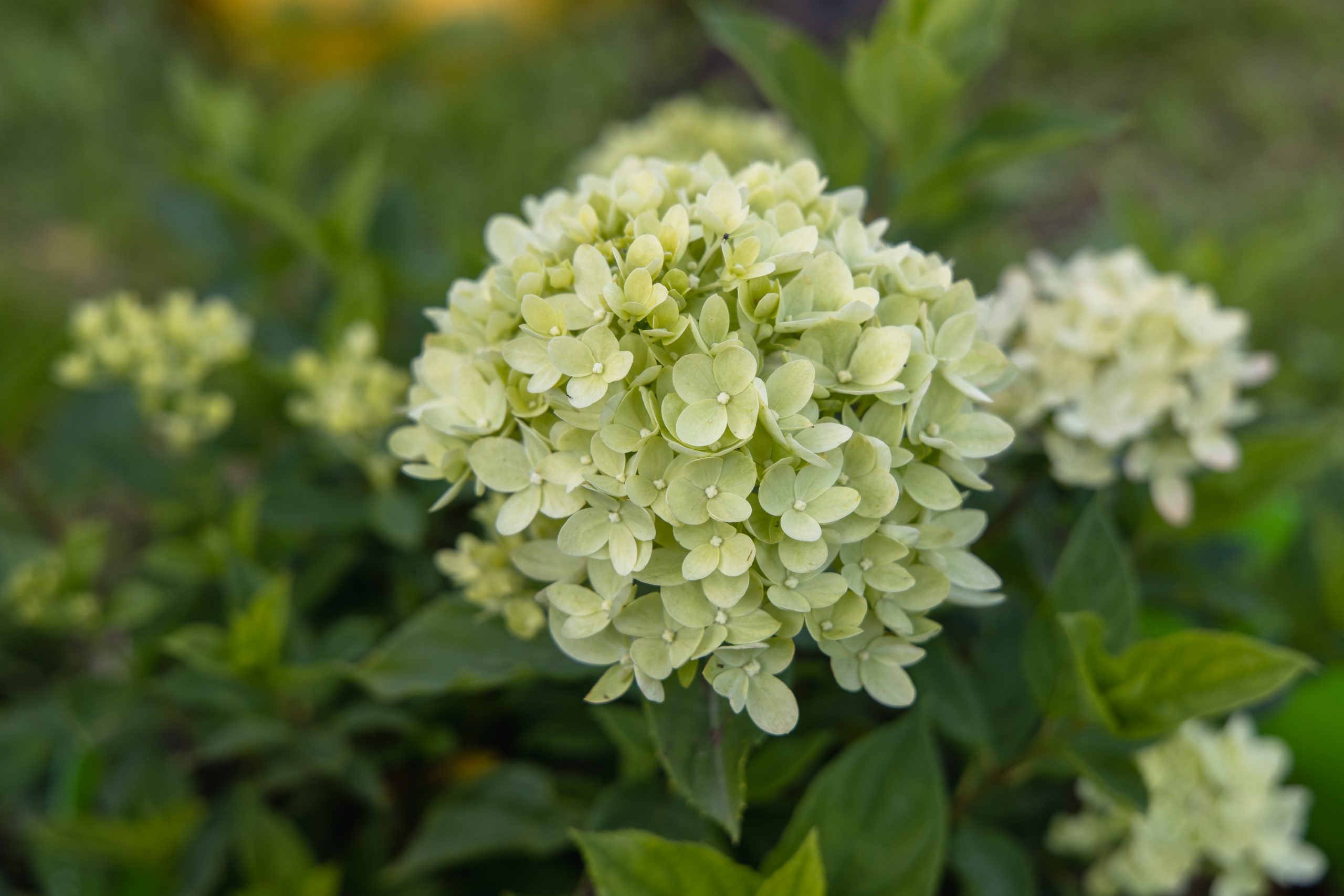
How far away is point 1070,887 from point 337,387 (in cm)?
142

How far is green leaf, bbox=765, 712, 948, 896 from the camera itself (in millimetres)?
1250

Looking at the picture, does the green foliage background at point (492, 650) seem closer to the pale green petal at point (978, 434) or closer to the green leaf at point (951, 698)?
the green leaf at point (951, 698)

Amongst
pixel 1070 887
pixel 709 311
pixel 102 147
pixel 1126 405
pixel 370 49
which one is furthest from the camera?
pixel 370 49

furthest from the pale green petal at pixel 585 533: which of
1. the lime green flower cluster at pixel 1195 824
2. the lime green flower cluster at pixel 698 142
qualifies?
the lime green flower cluster at pixel 698 142

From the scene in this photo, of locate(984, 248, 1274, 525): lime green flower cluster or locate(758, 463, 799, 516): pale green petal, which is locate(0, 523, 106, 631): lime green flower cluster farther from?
locate(984, 248, 1274, 525): lime green flower cluster

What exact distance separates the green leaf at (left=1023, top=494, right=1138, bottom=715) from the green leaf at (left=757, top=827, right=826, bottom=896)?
1.44 ft

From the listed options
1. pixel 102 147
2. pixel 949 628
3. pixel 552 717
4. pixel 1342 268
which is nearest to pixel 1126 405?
pixel 949 628

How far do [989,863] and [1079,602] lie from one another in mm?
382

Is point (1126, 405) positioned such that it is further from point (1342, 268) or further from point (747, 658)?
point (1342, 268)

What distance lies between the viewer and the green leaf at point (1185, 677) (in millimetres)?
1173

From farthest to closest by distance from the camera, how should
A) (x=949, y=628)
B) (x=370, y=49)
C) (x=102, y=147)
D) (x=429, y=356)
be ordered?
1. (x=370, y=49)
2. (x=102, y=147)
3. (x=949, y=628)
4. (x=429, y=356)

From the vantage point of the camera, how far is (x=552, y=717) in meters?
1.62

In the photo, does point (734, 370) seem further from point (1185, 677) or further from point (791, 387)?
point (1185, 677)

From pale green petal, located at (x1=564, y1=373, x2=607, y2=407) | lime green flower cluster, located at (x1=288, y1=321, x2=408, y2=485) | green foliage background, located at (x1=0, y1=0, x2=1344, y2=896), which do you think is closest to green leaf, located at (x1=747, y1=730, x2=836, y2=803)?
green foliage background, located at (x1=0, y1=0, x2=1344, y2=896)
